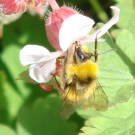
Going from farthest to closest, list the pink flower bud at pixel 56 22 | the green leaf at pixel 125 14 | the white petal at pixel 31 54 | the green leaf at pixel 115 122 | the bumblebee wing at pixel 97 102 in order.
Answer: the green leaf at pixel 125 14, the green leaf at pixel 115 122, the pink flower bud at pixel 56 22, the bumblebee wing at pixel 97 102, the white petal at pixel 31 54

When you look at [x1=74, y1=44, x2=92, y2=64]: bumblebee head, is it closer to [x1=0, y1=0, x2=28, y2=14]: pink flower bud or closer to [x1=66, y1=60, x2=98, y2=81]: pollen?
[x1=66, y1=60, x2=98, y2=81]: pollen

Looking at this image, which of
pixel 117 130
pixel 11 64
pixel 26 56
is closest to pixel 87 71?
pixel 26 56

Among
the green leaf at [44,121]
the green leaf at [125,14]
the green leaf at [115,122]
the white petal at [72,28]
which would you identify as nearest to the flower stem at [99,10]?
the green leaf at [125,14]

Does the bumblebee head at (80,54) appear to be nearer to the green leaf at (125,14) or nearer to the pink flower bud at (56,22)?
the pink flower bud at (56,22)

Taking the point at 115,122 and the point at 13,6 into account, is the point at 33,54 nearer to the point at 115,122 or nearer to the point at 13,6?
the point at 13,6

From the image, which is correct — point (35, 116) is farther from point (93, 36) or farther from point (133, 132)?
point (93, 36)

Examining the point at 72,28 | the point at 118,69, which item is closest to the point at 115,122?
the point at 118,69

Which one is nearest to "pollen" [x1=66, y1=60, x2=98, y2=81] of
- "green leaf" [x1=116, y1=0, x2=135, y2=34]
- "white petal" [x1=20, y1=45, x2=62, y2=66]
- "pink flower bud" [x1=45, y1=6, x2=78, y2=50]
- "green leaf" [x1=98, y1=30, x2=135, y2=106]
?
"white petal" [x1=20, y1=45, x2=62, y2=66]
